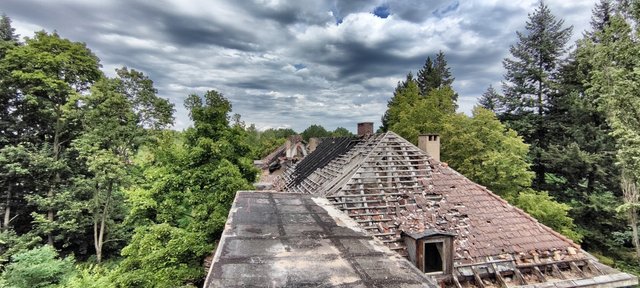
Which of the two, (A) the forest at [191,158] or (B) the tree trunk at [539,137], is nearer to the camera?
(A) the forest at [191,158]

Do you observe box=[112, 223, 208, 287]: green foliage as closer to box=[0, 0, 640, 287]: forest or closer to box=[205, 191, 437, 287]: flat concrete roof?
box=[0, 0, 640, 287]: forest

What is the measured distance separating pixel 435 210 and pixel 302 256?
18.9 ft

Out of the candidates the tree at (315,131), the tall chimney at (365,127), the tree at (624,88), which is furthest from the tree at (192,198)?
the tree at (315,131)

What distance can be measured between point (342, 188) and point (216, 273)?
570 cm

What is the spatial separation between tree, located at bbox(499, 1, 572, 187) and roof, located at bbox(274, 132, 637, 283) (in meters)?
18.3

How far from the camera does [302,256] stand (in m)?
3.99

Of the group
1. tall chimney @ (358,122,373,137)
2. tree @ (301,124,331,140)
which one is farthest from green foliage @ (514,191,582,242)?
tree @ (301,124,331,140)

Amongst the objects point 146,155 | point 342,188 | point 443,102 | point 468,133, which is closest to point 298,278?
point 342,188

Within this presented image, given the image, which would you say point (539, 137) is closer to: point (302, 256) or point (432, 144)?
point (432, 144)

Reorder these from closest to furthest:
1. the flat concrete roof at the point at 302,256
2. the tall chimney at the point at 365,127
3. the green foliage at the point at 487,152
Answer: the flat concrete roof at the point at 302,256
the tall chimney at the point at 365,127
the green foliage at the point at 487,152

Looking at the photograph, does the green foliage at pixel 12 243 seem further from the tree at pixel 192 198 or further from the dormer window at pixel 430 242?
the dormer window at pixel 430 242

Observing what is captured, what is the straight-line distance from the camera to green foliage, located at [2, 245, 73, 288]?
12.3 meters

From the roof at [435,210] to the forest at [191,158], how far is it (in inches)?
196

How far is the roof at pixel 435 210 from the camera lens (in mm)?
7285
